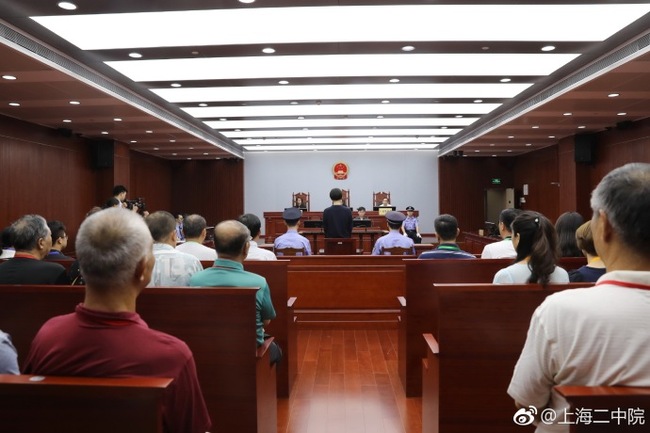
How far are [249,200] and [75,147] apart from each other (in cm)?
691

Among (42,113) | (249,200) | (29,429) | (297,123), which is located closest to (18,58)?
(42,113)

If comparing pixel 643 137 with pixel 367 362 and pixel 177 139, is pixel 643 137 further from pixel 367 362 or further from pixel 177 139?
pixel 177 139

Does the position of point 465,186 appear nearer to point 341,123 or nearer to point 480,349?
point 341,123

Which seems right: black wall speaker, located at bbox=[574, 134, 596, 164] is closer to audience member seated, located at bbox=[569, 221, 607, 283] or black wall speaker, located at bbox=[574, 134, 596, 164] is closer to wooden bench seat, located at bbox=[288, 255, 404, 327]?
wooden bench seat, located at bbox=[288, 255, 404, 327]

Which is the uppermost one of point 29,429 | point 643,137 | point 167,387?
point 643,137

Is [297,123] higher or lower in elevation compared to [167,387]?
higher

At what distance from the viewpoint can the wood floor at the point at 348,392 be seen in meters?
3.10

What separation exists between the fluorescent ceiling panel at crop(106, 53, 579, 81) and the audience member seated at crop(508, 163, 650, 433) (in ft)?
17.8

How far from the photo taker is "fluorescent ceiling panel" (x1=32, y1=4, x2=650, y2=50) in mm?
4816

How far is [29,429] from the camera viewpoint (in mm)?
1172

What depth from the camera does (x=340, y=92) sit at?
26.8 ft

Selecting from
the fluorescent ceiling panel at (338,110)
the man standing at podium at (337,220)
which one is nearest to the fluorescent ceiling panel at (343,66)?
the man standing at podium at (337,220)

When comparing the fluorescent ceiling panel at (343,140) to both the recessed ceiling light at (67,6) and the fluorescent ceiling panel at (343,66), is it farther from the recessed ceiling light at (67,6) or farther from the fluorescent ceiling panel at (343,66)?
the recessed ceiling light at (67,6)

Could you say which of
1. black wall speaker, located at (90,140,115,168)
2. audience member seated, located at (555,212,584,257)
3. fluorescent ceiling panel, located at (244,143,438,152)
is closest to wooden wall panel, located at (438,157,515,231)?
fluorescent ceiling panel, located at (244,143,438,152)
